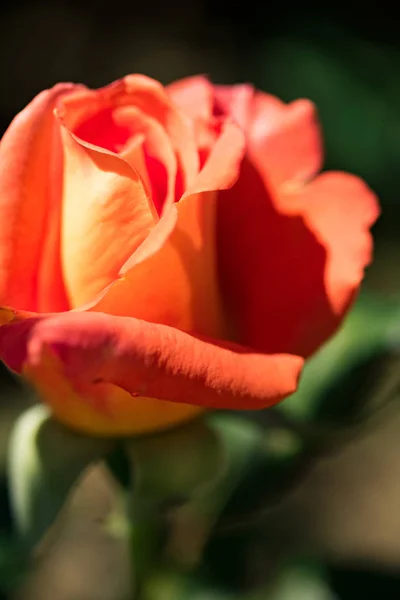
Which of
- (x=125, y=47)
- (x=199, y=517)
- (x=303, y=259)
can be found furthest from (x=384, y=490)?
(x=125, y=47)

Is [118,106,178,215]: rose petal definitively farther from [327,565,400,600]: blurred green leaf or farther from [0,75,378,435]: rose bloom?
[327,565,400,600]: blurred green leaf

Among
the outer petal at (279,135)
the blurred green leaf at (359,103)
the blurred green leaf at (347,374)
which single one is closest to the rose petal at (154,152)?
the outer petal at (279,135)

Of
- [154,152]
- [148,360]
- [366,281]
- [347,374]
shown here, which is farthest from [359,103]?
[148,360]

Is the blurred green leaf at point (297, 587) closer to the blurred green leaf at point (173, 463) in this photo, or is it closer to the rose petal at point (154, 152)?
the blurred green leaf at point (173, 463)

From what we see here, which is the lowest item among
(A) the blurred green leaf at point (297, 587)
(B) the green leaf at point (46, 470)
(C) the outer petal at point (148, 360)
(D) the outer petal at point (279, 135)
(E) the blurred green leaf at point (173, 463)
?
(A) the blurred green leaf at point (297, 587)

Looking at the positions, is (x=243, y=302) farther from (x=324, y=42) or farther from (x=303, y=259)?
(x=324, y=42)

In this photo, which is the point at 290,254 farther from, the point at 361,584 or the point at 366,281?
the point at 366,281
